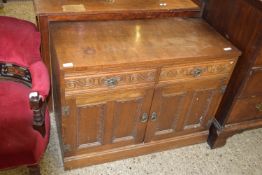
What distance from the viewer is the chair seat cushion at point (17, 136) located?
1.19 metres

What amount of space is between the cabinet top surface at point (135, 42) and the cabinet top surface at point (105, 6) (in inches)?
2.5

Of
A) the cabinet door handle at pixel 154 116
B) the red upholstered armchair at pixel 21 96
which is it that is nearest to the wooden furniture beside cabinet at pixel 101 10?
the red upholstered armchair at pixel 21 96

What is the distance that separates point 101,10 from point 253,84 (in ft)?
2.93

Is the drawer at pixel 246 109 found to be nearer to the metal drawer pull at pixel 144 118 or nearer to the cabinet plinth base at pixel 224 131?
the cabinet plinth base at pixel 224 131

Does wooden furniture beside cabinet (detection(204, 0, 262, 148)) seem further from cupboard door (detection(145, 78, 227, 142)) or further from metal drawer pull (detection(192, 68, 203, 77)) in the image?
metal drawer pull (detection(192, 68, 203, 77))

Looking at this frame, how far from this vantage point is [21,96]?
136cm

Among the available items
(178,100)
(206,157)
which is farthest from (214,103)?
(206,157)

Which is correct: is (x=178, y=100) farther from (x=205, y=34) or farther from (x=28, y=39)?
(x=28, y=39)

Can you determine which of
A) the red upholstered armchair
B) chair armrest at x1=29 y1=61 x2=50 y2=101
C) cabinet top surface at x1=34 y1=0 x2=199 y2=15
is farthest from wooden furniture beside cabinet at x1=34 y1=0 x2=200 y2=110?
chair armrest at x1=29 y1=61 x2=50 y2=101

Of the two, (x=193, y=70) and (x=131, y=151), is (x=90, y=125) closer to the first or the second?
(x=131, y=151)

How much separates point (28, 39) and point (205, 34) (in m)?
0.89

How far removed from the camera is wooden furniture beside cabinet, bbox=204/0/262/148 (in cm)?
140

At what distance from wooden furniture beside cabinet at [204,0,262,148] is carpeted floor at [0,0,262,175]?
9 centimetres

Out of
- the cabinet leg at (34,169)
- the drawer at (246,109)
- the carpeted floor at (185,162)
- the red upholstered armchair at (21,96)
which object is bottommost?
the carpeted floor at (185,162)
